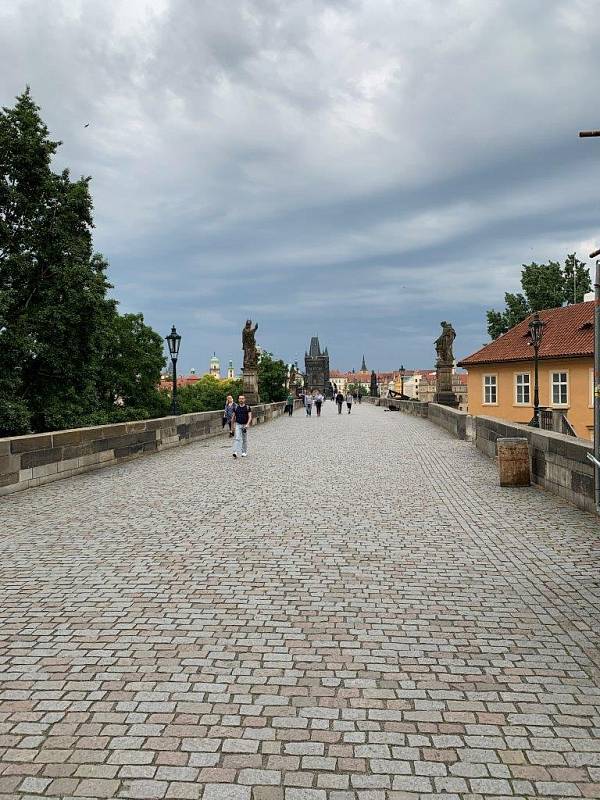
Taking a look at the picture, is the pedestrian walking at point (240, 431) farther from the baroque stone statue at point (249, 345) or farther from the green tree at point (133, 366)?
the green tree at point (133, 366)

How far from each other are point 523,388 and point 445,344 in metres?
6.64

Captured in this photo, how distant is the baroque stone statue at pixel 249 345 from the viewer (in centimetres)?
3325

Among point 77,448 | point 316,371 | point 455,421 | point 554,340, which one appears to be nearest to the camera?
point 77,448

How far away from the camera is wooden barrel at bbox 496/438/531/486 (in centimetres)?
1045

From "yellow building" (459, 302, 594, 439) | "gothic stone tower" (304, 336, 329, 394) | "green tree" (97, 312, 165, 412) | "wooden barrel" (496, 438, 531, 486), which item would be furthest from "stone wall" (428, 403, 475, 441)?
"gothic stone tower" (304, 336, 329, 394)

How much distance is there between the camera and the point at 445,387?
115ft

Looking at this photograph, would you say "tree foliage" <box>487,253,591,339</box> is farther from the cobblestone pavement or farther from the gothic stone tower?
the gothic stone tower

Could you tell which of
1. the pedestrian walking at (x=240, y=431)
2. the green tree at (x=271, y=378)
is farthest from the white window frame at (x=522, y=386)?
the green tree at (x=271, y=378)

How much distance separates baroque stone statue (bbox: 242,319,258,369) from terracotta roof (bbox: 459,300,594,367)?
14.6m

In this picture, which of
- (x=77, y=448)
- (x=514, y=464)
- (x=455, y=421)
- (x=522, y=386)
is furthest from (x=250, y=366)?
(x=514, y=464)

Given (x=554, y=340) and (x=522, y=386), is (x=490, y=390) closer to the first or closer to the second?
(x=522, y=386)

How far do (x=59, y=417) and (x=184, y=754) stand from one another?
2350 centimetres

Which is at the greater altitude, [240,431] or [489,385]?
[489,385]

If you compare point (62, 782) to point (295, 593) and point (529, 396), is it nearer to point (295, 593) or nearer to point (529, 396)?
point (295, 593)
